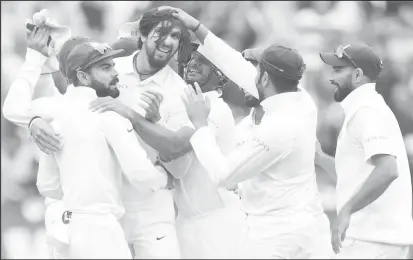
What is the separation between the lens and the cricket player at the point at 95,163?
5590mm

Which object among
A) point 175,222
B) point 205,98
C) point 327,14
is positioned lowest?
point 327,14

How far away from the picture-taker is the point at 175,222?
249 inches

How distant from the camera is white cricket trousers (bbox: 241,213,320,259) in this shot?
18.9ft

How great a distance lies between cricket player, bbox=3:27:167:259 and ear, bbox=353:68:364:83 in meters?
1.35

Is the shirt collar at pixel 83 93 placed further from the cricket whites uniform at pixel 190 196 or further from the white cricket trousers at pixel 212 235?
the white cricket trousers at pixel 212 235

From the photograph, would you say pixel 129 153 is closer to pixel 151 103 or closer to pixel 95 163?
pixel 95 163

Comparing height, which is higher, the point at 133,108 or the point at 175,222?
the point at 133,108

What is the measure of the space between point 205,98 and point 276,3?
5021mm

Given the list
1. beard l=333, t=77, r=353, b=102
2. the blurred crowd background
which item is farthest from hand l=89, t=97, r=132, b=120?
the blurred crowd background

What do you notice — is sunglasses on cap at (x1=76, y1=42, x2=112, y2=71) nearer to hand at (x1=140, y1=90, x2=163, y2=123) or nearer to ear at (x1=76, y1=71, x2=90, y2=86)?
ear at (x1=76, y1=71, x2=90, y2=86)

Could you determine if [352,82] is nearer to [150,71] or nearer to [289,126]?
[289,126]

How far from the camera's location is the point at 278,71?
19.3ft

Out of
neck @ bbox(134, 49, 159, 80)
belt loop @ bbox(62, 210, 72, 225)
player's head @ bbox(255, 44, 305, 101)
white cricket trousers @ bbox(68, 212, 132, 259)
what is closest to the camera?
white cricket trousers @ bbox(68, 212, 132, 259)

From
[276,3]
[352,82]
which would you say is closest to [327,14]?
[276,3]
